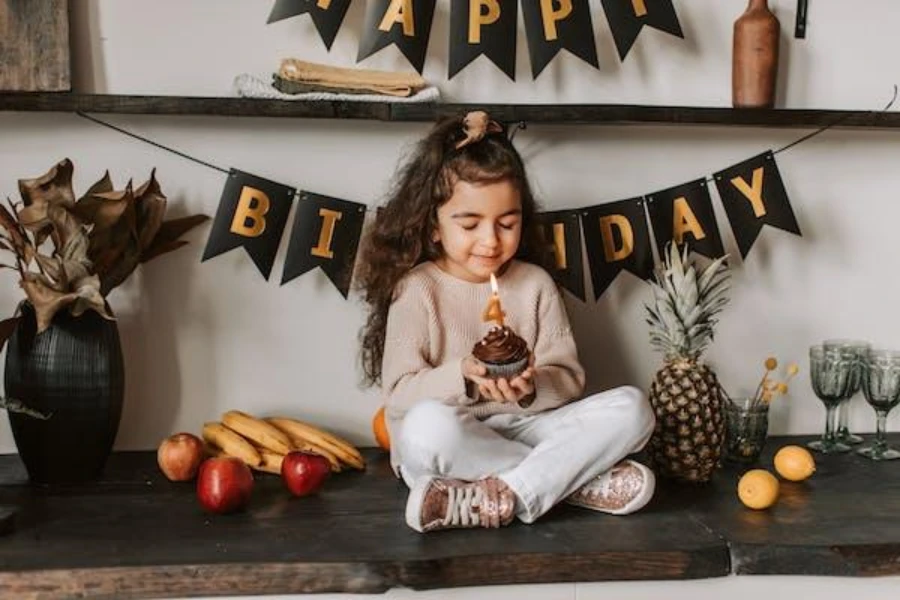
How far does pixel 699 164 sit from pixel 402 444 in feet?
2.76

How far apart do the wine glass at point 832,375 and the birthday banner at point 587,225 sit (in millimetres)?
236

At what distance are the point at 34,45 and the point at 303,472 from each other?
853 millimetres

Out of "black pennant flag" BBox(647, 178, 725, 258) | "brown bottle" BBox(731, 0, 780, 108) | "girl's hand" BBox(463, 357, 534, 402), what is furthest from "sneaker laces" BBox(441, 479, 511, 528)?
"brown bottle" BBox(731, 0, 780, 108)

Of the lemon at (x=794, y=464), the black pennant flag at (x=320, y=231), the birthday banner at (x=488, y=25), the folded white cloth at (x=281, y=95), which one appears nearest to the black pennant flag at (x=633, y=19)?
the birthday banner at (x=488, y=25)

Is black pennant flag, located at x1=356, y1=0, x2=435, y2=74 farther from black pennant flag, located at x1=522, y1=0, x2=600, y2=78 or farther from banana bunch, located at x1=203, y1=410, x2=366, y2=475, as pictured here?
banana bunch, located at x1=203, y1=410, x2=366, y2=475

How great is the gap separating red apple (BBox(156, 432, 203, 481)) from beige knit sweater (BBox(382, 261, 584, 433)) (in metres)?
0.33

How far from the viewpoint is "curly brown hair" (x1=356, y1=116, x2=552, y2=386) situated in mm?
1890

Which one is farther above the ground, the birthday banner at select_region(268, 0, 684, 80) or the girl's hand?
the birthday banner at select_region(268, 0, 684, 80)

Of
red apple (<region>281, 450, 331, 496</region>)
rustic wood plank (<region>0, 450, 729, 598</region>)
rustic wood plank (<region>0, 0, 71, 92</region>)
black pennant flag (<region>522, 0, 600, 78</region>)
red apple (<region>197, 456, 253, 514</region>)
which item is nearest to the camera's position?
rustic wood plank (<region>0, 450, 729, 598</region>)

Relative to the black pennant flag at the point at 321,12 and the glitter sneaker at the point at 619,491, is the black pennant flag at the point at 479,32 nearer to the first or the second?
the black pennant flag at the point at 321,12

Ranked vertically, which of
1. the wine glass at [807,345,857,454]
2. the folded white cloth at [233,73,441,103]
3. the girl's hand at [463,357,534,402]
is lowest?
the wine glass at [807,345,857,454]

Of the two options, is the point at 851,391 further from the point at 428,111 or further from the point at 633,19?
the point at 428,111

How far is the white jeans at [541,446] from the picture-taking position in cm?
171

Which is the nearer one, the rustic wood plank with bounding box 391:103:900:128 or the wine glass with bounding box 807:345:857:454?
the rustic wood plank with bounding box 391:103:900:128
